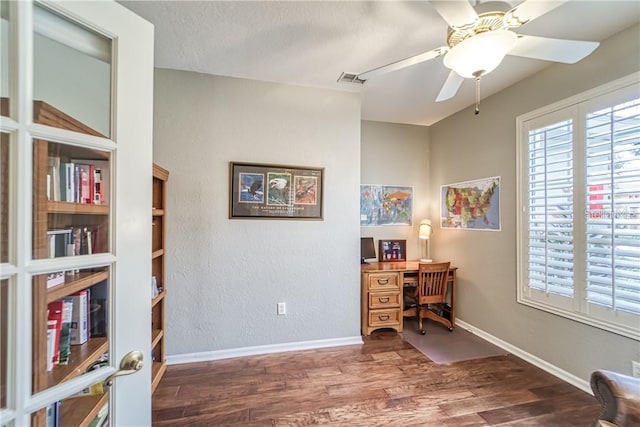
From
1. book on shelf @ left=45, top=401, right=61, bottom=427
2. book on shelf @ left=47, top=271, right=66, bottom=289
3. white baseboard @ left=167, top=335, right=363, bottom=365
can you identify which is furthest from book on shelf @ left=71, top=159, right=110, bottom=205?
white baseboard @ left=167, top=335, right=363, bottom=365

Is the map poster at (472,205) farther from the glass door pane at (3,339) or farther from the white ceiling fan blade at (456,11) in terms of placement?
the glass door pane at (3,339)

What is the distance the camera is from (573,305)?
211 cm

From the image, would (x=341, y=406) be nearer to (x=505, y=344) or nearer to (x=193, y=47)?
(x=505, y=344)

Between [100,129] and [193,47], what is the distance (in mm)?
1578

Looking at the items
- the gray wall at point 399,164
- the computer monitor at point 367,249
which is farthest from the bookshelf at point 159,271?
the gray wall at point 399,164

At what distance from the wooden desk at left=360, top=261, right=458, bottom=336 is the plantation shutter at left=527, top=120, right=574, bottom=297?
115cm

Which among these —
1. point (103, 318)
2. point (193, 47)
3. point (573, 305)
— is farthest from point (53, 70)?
point (573, 305)

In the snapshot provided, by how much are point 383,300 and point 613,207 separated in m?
2.02

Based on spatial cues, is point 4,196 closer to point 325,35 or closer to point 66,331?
point 66,331

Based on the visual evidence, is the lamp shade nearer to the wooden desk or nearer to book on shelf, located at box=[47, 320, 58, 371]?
the wooden desk

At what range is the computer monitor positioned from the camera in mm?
3492

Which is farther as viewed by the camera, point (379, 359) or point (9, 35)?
point (379, 359)

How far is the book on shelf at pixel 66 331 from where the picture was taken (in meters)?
0.86

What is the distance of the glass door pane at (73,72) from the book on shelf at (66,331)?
0.57m
